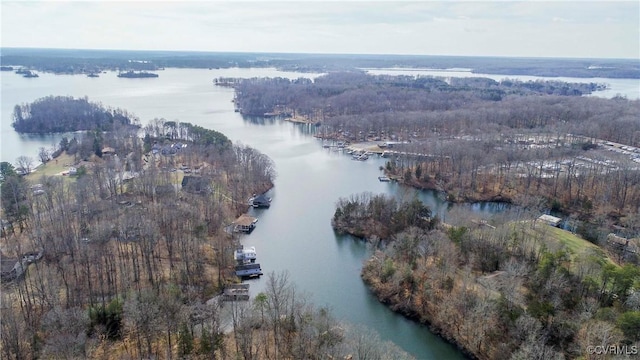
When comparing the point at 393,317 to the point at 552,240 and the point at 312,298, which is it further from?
the point at 552,240

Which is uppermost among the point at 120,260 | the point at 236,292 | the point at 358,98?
the point at 358,98

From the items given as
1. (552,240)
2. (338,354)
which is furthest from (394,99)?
(338,354)

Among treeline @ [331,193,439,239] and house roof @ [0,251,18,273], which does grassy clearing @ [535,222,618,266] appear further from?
house roof @ [0,251,18,273]

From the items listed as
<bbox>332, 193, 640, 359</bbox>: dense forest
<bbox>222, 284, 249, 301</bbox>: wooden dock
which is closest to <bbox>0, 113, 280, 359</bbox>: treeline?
<bbox>222, 284, 249, 301</bbox>: wooden dock

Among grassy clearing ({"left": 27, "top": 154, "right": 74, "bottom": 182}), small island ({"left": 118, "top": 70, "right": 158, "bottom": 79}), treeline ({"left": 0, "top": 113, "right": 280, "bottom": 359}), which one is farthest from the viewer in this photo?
small island ({"left": 118, "top": 70, "right": 158, "bottom": 79})

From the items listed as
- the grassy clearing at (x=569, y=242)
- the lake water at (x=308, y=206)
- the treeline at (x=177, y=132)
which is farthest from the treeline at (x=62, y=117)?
the grassy clearing at (x=569, y=242)

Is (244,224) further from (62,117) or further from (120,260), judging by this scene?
(62,117)

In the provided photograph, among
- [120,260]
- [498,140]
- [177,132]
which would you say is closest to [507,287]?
[120,260]

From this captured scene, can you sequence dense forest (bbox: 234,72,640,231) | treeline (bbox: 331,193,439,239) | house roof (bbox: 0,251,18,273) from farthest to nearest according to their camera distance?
dense forest (bbox: 234,72,640,231) < treeline (bbox: 331,193,439,239) < house roof (bbox: 0,251,18,273)
